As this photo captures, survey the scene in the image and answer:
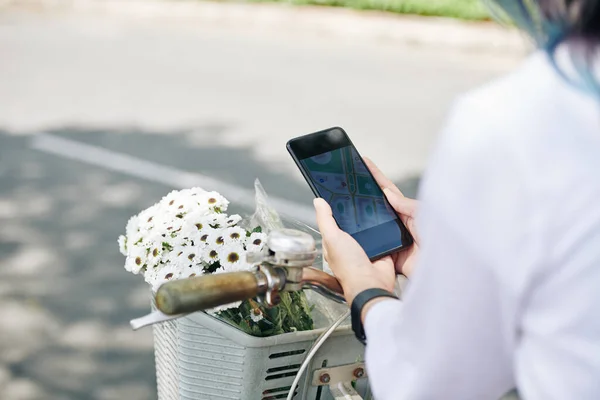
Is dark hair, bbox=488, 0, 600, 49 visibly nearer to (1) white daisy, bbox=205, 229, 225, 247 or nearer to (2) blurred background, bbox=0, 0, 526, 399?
(1) white daisy, bbox=205, 229, 225, 247

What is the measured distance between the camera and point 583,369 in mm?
875

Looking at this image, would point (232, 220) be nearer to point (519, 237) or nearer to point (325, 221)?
point (325, 221)

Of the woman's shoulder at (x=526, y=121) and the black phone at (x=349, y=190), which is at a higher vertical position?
the black phone at (x=349, y=190)

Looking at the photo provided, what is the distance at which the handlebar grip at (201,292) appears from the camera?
3.79 feet

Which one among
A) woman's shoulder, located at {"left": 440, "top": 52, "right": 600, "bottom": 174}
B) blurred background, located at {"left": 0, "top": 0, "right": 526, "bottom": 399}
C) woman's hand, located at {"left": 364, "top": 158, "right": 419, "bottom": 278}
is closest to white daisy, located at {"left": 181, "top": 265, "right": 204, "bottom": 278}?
woman's hand, located at {"left": 364, "top": 158, "right": 419, "bottom": 278}

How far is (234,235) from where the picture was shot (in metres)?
1.57

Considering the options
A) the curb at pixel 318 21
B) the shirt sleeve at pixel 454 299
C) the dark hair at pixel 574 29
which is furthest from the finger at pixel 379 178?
the curb at pixel 318 21

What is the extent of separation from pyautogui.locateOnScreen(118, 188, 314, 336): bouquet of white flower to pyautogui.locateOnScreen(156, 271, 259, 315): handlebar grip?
9.9 inches

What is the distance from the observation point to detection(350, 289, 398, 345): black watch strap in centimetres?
121

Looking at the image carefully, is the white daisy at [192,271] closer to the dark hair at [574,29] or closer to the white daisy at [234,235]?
the white daisy at [234,235]

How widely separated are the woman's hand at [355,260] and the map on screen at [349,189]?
57 millimetres

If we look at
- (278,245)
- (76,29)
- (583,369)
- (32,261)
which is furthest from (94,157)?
(583,369)

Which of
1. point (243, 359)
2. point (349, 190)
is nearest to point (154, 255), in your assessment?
point (243, 359)

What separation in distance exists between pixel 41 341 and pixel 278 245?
104 inches
